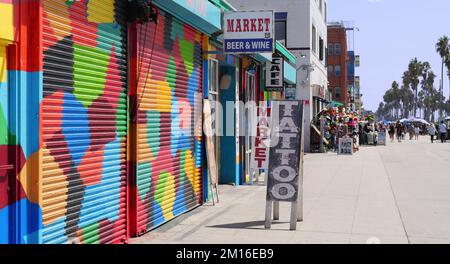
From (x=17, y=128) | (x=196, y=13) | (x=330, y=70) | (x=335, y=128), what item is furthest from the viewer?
(x=330, y=70)

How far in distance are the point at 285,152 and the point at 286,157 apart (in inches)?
3.1

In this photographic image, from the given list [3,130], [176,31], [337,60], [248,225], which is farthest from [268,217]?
[337,60]

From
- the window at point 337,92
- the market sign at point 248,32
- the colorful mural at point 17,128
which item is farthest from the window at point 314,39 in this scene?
the window at point 337,92

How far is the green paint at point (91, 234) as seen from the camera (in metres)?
6.45

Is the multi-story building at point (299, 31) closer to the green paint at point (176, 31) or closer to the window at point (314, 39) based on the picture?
the window at point (314, 39)

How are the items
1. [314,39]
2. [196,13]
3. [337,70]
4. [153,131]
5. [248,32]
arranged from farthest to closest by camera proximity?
[337,70], [314,39], [248,32], [196,13], [153,131]

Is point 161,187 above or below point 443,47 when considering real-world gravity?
below

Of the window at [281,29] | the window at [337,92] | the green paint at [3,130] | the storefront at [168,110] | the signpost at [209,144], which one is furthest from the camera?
the window at [337,92]

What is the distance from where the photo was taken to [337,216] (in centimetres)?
973

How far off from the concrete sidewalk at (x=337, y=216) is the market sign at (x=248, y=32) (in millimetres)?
3106

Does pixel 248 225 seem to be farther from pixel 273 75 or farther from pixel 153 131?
pixel 273 75

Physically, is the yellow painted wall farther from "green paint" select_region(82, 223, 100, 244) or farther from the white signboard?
the white signboard

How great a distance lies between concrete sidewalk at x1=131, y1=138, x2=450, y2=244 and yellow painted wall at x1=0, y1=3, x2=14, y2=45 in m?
3.62

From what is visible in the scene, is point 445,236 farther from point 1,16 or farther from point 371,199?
point 1,16
